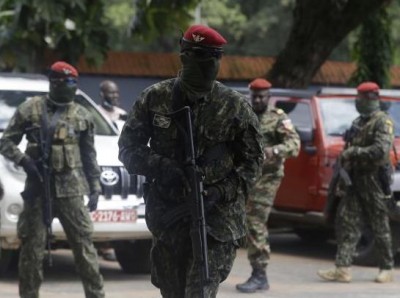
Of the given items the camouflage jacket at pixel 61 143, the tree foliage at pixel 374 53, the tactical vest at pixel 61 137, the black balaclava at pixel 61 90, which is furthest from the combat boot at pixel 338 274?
the tree foliage at pixel 374 53

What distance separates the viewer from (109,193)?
1023cm

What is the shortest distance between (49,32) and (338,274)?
675 centimetres

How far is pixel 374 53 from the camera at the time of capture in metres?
19.8

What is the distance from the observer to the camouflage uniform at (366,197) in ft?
34.6

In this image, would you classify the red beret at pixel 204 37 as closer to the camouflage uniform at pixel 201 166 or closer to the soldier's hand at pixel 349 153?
the camouflage uniform at pixel 201 166

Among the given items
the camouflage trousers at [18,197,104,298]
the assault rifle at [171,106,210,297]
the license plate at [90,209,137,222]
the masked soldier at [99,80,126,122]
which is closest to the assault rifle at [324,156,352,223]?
the license plate at [90,209,137,222]

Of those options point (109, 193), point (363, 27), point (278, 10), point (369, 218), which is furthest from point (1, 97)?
point (278, 10)

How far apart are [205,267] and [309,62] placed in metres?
11.6

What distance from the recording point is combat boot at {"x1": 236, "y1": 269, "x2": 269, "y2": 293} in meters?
10.1

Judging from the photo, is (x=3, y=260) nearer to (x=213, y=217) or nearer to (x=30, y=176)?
(x=30, y=176)

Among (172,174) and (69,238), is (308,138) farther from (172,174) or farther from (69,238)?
(172,174)

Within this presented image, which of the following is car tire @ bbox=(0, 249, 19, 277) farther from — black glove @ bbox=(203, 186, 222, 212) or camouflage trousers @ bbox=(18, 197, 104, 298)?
black glove @ bbox=(203, 186, 222, 212)

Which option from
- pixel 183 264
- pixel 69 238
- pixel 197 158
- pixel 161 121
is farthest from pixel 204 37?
pixel 69 238

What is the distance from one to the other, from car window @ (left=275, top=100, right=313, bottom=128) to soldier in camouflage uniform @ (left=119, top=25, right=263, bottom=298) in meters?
7.02
